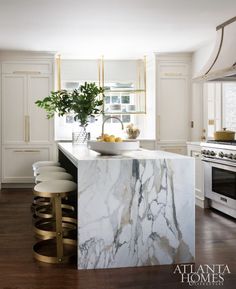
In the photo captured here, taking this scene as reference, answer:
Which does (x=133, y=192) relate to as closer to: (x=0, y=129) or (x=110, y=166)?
(x=110, y=166)

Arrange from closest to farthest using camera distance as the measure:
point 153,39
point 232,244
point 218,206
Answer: point 232,244 < point 218,206 < point 153,39

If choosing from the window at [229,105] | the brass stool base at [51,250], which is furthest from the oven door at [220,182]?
the brass stool base at [51,250]

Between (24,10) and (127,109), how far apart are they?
3.12m

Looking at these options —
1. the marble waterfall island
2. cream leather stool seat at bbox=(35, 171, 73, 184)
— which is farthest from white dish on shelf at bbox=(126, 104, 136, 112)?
the marble waterfall island

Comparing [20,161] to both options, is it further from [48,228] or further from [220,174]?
[220,174]

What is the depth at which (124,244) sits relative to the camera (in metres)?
2.89

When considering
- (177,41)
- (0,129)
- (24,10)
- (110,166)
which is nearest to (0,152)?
(0,129)

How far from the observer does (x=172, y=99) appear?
6621 mm

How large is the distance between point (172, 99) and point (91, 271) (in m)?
4.27

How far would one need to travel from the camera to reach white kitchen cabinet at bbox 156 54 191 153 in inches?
259

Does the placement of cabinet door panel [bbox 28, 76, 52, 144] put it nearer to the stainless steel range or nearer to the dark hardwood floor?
the dark hardwood floor

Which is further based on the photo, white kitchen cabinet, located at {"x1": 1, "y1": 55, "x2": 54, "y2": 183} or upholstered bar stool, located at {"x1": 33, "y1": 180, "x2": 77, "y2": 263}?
white kitchen cabinet, located at {"x1": 1, "y1": 55, "x2": 54, "y2": 183}

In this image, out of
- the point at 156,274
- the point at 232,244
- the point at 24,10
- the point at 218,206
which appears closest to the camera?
the point at 156,274

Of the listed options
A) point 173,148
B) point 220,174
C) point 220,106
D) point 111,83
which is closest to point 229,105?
point 220,106
